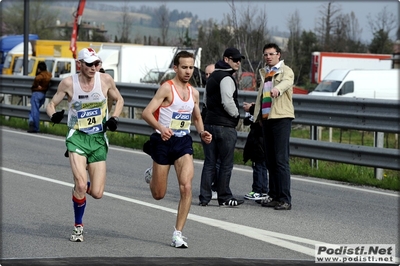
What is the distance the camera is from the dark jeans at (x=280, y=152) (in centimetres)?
1090

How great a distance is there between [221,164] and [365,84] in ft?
87.3

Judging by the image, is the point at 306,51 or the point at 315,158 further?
the point at 306,51

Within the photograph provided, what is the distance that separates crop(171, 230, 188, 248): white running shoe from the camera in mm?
8234

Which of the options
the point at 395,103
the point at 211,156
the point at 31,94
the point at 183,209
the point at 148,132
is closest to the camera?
the point at 183,209

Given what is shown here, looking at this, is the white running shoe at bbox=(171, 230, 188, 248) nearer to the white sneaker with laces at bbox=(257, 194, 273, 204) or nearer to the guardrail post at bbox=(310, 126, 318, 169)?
the white sneaker with laces at bbox=(257, 194, 273, 204)

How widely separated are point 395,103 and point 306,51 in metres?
47.9

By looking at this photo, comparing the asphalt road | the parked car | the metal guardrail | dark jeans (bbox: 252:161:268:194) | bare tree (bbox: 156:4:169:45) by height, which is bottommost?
the asphalt road

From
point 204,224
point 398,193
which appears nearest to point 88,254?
point 204,224

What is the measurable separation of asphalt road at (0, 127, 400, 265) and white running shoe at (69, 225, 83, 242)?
0.09 meters

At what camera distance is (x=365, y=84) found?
36844 mm

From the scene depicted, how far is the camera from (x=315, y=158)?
13.8 meters

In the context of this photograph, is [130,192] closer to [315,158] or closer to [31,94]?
[315,158]

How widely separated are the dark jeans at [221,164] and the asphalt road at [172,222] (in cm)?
22

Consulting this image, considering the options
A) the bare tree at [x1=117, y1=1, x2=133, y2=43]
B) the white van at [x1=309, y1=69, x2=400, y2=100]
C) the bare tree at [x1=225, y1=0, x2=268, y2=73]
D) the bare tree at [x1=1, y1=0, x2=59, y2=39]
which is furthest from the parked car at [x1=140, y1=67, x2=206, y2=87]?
the bare tree at [x1=1, y1=0, x2=59, y2=39]
